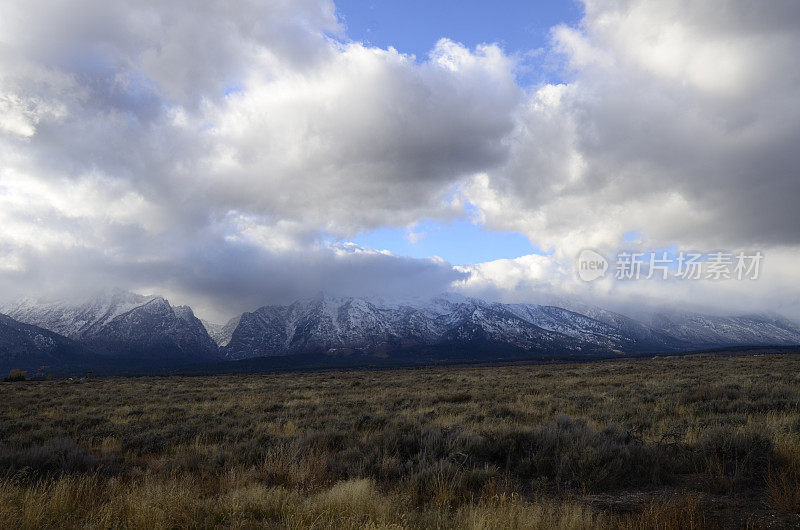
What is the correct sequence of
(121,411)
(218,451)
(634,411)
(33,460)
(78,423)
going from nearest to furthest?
(33,460), (218,451), (634,411), (78,423), (121,411)

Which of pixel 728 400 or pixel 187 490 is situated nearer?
pixel 187 490

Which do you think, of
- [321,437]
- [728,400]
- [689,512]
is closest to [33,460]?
[321,437]

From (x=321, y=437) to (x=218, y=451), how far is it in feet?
8.02

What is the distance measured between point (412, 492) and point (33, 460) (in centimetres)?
780

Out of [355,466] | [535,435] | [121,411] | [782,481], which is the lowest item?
[121,411]

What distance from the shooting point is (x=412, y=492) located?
6.22 m

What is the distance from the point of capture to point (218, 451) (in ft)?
30.3

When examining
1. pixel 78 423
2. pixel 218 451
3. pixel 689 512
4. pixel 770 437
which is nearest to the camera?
pixel 689 512

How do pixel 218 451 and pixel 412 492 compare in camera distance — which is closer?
pixel 412 492

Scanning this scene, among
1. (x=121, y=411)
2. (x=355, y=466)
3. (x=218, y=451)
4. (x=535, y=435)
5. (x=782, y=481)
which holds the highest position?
(x=782, y=481)

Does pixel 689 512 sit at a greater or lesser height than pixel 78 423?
greater

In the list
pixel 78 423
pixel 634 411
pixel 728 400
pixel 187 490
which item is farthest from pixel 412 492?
pixel 78 423

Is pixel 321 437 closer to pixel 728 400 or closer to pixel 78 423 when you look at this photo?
pixel 78 423

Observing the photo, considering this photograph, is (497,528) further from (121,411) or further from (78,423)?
(121,411)
